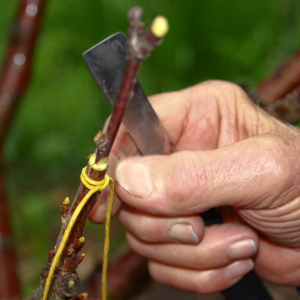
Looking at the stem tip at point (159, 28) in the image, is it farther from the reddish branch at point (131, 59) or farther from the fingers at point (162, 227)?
the fingers at point (162, 227)

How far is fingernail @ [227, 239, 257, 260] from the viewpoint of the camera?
856 millimetres

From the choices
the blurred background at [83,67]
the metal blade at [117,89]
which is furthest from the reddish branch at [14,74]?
the blurred background at [83,67]

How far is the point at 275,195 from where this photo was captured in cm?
67

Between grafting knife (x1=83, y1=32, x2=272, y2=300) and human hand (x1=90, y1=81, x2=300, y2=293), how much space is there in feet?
0.15

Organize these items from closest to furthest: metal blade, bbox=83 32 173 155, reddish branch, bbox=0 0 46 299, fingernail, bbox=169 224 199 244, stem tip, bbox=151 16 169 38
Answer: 1. stem tip, bbox=151 16 169 38
2. metal blade, bbox=83 32 173 155
3. fingernail, bbox=169 224 199 244
4. reddish branch, bbox=0 0 46 299

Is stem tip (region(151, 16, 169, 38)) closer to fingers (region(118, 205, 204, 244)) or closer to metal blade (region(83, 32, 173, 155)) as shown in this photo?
metal blade (region(83, 32, 173, 155))

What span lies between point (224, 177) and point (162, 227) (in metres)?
0.27

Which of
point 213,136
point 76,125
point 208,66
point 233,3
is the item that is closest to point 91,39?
point 76,125

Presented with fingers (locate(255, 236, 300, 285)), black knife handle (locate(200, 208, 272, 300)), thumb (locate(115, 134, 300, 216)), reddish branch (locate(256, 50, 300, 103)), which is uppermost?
reddish branch (locate(256, 50, 300, 103))

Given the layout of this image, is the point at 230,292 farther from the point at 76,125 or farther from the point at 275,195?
the point at 76,125

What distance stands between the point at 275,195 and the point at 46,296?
476 millimetres

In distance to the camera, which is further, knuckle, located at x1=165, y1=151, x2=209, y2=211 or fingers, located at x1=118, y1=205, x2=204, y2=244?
fingers, located at x1=118, y1=205, x2=204, y2=244

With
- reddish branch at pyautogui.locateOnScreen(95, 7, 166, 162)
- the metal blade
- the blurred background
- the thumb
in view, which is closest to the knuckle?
the thumb

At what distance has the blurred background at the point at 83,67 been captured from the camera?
2.23 m
